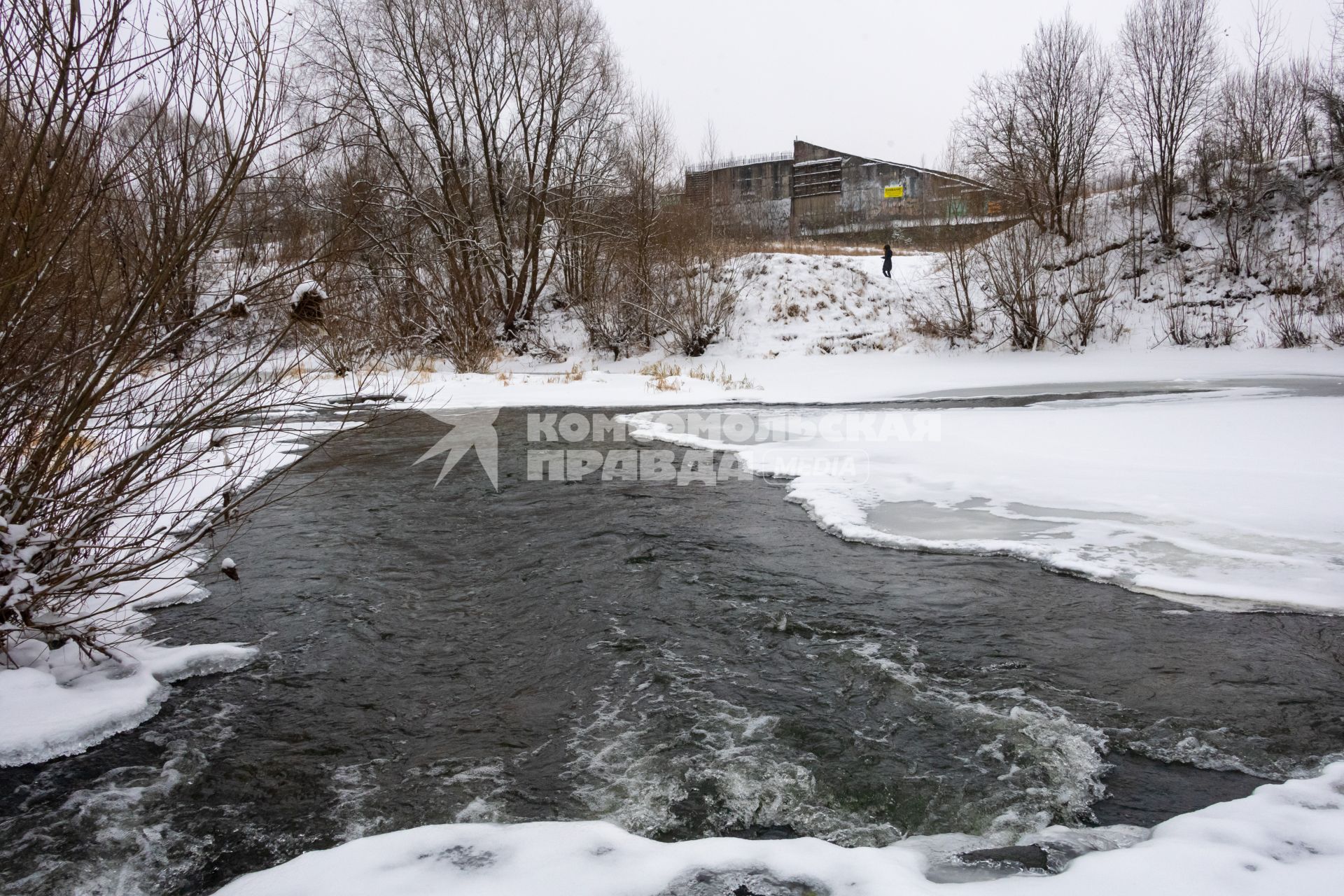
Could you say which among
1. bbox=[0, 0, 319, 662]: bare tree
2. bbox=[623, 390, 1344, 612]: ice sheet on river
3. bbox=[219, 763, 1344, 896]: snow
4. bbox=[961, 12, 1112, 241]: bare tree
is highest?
bbox=[961, 12, 1112, 241]: bare tree

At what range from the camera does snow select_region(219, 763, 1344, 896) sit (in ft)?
7.66

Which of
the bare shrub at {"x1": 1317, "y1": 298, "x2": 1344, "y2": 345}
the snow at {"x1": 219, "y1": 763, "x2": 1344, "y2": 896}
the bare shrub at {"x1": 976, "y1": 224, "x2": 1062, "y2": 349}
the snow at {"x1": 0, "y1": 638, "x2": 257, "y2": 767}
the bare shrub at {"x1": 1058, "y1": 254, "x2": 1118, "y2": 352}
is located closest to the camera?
the snow at {"x1": 219, "y1": 763, "x2": 1344, "y2": 896}

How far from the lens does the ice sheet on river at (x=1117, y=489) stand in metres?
4.82

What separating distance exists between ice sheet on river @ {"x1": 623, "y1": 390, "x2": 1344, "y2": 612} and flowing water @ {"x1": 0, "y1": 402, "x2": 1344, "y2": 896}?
39 cm

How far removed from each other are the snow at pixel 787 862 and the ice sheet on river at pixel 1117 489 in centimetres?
213

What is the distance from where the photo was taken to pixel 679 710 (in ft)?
11.6

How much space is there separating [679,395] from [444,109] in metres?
12.3

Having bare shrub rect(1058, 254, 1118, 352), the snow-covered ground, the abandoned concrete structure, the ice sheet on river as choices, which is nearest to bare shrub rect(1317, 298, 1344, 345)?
the snow-covered ground

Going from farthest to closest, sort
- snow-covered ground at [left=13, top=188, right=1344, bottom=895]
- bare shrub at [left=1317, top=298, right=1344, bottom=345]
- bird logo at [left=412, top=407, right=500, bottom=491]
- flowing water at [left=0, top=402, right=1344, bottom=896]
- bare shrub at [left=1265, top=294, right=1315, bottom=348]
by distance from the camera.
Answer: bare shrub at [left=1265, top=294, right=1315, bottom=348] < bare shrub at [left=1317, top=298, right=1344, bottom=345] < bird logo at [left=412, top=407, right=500, bottom=491] < flowing water at [left=0, top=402, right=1344, bottom=896] < snow-covered ground at [left=13, top=188, right=1344, bottom=895]

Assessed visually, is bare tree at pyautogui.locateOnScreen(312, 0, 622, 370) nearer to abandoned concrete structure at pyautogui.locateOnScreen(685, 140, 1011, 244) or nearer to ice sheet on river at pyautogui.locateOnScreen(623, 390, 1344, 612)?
abandoned concrete structure at pyautogui.locateOnScreen(685, 140, 1011, 244)

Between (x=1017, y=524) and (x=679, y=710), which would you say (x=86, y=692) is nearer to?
(x=679, y=710)

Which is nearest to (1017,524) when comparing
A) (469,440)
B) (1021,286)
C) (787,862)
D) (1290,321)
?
(787,862)

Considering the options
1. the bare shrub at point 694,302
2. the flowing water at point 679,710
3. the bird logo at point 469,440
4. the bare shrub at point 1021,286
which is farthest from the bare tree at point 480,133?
the flowing water at point 679,710

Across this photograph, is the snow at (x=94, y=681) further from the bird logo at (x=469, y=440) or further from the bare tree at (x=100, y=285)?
the bird logo at (x=469, y=440)
